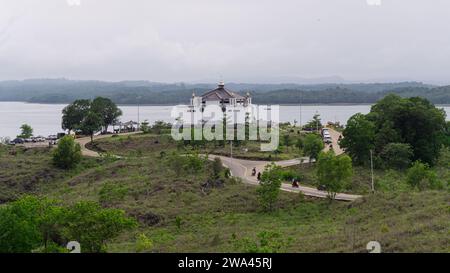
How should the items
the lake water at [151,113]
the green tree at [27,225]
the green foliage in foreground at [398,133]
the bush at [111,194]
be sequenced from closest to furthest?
the green tree at [27,225], the bush at [111,194], the green foliage in foreground at [398,133], the lake water at [151,113]

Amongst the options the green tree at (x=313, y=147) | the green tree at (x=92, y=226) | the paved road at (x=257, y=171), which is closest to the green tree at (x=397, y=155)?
the green tree at (x=313, y=147)

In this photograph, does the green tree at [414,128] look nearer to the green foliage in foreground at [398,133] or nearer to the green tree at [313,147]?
the green foliage in foreground at [398,133]

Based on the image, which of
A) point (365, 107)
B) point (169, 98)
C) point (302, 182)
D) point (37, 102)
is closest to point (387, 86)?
point (365, 107)

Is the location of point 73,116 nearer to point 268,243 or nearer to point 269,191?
point 269,191

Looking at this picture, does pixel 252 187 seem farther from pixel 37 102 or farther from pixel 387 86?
pixel 387 86

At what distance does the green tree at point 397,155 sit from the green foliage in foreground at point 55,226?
734 inches

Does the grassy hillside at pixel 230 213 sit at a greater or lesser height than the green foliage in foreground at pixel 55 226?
lesser

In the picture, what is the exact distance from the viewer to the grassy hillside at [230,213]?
13281mm

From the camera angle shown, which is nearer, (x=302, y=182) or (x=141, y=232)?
(x=141, y=232)

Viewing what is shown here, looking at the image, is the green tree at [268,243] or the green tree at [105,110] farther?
the green tree at [105,110]

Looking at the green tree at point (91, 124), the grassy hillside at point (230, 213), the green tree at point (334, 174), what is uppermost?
the green tree at point (91, 124)
